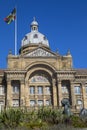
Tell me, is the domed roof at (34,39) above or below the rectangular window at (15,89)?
above

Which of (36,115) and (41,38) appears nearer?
(36,115)

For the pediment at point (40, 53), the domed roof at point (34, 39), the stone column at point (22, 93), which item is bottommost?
the stone column at point (22, 93)

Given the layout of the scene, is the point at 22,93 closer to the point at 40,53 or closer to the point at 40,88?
the point at 40,88

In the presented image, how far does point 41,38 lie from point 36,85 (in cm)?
2072

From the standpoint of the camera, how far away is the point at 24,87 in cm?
5894

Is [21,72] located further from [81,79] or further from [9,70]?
[81,79]

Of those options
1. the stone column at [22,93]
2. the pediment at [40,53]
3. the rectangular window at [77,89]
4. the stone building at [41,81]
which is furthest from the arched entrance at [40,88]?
the rectangular window at [77,89]

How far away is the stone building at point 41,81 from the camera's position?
58672 mm

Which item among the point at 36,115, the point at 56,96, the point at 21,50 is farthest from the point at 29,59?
the point at 36,115

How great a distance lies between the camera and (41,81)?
6091cm

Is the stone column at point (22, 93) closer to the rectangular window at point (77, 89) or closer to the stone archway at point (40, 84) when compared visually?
the stone archway at point (40, 84)

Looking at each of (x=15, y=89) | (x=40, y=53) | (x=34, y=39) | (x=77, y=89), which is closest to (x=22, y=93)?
(x=15, y=89)

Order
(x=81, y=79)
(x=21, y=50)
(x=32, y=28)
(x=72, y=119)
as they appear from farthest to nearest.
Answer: (x=32, y=28) < (x=21, y=50) < (x=81, y=79) < (x=72, y=119)

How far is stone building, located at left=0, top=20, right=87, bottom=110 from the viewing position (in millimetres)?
58672
